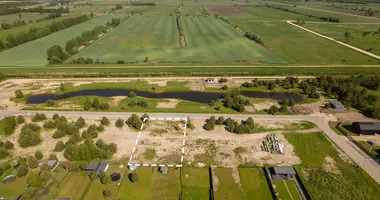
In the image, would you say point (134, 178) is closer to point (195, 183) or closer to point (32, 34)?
point (195, 183)

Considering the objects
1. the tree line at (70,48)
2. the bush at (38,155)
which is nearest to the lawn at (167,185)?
the bush at (38,155)

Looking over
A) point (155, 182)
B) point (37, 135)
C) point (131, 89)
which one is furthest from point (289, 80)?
point (37, 135)

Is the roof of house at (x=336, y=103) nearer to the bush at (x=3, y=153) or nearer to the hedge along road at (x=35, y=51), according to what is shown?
the bush at (x=3, y=153)

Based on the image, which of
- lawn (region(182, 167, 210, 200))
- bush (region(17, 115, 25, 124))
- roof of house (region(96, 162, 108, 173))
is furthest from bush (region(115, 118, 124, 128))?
bush (region(17, 115, 25, 124))

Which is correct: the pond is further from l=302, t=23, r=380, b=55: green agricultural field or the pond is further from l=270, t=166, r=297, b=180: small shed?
l=302, t=23, r=380, b=55: green agricultural field

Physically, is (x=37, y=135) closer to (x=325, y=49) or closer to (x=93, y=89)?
(x=93, y=89)

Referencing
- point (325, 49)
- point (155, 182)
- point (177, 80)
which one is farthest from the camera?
point (325, 49)
